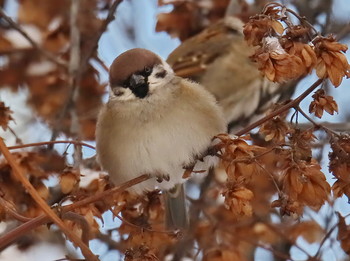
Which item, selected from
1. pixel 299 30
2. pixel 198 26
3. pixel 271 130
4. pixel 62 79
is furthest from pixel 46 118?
pixel 299 30

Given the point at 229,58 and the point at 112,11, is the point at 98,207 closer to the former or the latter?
the point at 112,11

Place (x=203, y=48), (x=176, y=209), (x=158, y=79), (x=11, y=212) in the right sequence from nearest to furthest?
Result: (x=11, y=212) → (x=158, y=79) → (x=176, y=209) → (x=203, y=48)

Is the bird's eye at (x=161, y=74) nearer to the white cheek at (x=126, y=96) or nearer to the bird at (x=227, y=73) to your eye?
the white cheek at (x=126, y=96)

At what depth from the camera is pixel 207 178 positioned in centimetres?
360

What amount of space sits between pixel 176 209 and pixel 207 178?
609 millimetres

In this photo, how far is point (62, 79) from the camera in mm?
3969

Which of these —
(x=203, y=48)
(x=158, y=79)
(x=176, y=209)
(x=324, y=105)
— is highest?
(x=203, y=48)

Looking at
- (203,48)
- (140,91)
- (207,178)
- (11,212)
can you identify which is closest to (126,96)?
(140,91)

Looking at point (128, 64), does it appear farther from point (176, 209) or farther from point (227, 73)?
point (227, 73)

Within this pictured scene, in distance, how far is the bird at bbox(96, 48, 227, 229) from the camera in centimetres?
255

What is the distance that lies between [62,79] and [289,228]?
144cm

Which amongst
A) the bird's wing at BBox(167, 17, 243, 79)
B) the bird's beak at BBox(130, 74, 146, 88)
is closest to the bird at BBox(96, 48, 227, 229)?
the bird's beak at BBox(130, 74, 146, 88)

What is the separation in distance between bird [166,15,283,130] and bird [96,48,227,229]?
1.27 meters

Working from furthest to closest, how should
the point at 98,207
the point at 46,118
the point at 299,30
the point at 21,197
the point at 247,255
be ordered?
the point at 46,118
the point at 247,255
the point at 21,197
the point at 98,207
the point at 299,30
